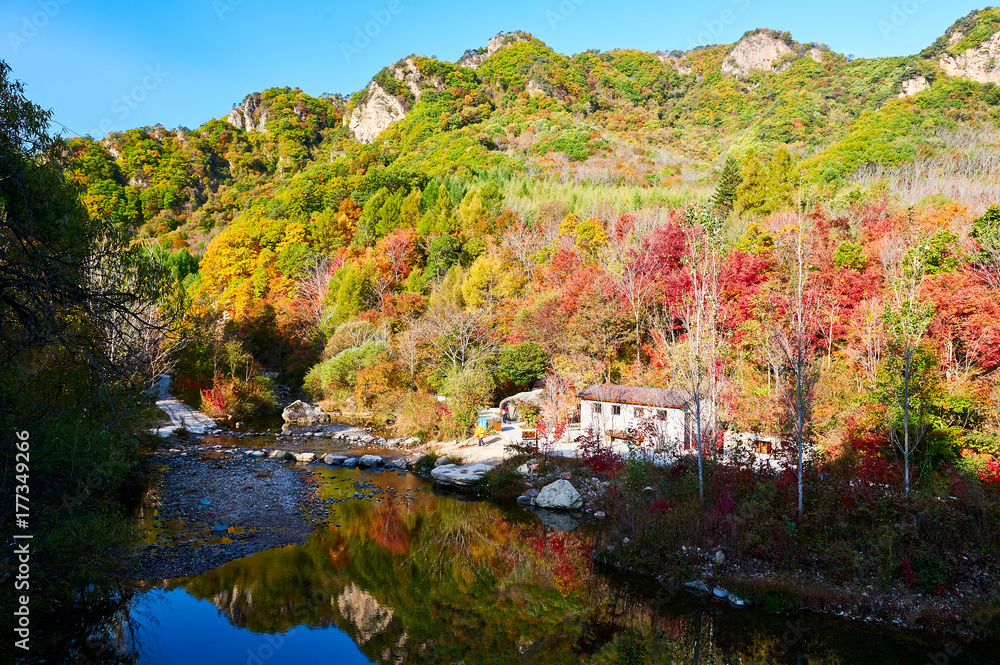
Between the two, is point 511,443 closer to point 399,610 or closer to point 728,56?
point 399,610

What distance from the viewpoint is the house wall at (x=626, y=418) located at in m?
17.7

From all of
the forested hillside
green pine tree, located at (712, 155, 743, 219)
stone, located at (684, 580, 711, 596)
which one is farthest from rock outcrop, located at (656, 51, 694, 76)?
stone, located at (684, 580, 711, 596)

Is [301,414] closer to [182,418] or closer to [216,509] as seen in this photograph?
[182,418]

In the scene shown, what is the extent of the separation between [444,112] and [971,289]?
6777 cm

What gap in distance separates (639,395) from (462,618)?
11292 millimetres

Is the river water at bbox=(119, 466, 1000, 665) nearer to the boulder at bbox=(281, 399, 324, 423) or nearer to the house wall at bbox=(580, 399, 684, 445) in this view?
the house wall at bbox=(580, 399, 684, 445)

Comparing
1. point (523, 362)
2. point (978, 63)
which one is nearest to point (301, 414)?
point (523, 362)

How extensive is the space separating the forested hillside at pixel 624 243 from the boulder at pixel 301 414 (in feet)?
7.33

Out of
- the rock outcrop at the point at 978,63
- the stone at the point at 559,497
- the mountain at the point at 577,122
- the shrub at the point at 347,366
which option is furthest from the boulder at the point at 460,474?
the rock outcrop at the point at 978,63

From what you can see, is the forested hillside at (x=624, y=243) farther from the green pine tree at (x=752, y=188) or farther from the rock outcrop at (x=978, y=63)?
the rock outcrop at (x=978, y=63)

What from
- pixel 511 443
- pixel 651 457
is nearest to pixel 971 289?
pixel 651 457

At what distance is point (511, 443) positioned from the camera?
62.2 ft

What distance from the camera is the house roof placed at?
17609 millimetres

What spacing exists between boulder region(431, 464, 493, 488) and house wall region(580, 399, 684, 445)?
13.6 ft
